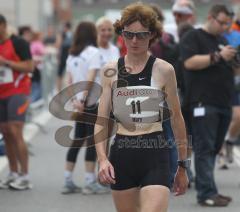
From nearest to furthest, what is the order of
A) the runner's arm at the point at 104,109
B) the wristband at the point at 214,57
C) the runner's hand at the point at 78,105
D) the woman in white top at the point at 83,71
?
the runner's arm at the point at 104,109, the wristband at the point at 214,57, the runner's hand at the point at 78,105, the woman in white top at the point at 83,71

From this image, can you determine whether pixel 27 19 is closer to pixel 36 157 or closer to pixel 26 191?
pixel 36 157

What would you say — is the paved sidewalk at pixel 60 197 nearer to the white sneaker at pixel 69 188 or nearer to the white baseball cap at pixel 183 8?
the white sneaker at pixel 69 188

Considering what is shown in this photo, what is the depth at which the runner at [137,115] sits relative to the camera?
19.4ft

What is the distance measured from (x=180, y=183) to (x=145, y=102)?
1.97ft

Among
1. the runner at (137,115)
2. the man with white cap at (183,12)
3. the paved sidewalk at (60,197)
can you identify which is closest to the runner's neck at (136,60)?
the runner at (137,115)

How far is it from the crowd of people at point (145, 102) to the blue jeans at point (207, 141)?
0.03 feet

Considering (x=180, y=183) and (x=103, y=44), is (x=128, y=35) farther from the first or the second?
(x=103, y=44)

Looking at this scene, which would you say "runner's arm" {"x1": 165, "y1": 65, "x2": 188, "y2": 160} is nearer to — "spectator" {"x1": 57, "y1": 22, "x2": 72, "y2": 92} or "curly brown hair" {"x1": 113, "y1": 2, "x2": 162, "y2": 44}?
"curly brown hair" {"x1": 113, "y1": 2, "x2": 162, "y2": 44}

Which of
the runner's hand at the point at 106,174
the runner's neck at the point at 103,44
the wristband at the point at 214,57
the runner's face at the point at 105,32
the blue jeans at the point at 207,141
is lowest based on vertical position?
the blue jeans at the point at 207,141

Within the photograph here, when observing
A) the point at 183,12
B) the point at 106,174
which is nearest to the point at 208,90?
the point at 183,12

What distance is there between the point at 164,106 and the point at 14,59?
4565mm

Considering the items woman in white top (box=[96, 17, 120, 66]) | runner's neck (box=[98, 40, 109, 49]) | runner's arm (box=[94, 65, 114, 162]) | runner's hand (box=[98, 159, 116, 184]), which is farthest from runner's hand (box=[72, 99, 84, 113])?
runner's hand (box=[98, 159, 116, 184])

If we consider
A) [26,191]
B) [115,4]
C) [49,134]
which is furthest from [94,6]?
[26,191]

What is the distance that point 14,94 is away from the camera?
1041 cm
